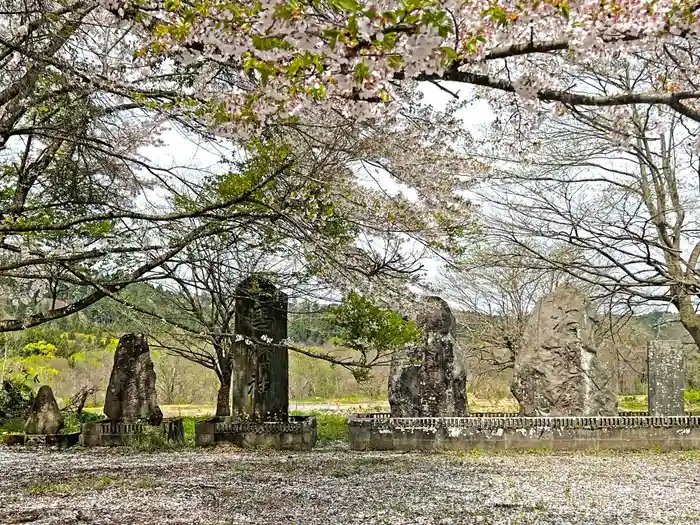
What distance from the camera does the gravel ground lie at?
4.98 metres

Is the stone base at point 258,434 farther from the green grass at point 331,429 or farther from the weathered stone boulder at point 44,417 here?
the weathered stone boulder at point 44,417

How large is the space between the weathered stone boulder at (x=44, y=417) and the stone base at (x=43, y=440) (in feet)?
0.75

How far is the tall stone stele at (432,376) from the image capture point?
33.8 ft

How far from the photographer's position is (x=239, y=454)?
9.07m

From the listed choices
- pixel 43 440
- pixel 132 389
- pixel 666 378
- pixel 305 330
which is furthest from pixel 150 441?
pixel 666 378

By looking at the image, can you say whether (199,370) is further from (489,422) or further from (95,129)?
(95,129)

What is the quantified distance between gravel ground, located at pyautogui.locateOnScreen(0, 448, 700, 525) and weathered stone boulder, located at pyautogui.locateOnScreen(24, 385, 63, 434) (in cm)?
236

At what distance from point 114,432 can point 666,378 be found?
30.3 ft

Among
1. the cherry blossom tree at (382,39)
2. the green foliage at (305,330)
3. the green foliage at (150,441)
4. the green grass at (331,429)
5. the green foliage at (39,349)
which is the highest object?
the cherry blossom tree at (382,39)

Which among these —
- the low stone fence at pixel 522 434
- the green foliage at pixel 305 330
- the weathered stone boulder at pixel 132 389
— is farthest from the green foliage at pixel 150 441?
the green foliage at pixel 305 330

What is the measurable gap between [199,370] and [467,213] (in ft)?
50.6

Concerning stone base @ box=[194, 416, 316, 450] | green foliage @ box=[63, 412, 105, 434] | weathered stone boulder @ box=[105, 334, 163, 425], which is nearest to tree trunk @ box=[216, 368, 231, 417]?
weathered stone boulder @ box=[105, 334, 163, 425]

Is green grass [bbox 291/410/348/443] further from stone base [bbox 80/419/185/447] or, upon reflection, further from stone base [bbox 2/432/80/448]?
stone base [bbox 2/432/80/448]

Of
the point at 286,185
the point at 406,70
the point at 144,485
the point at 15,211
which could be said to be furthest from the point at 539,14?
the point at 144,485
